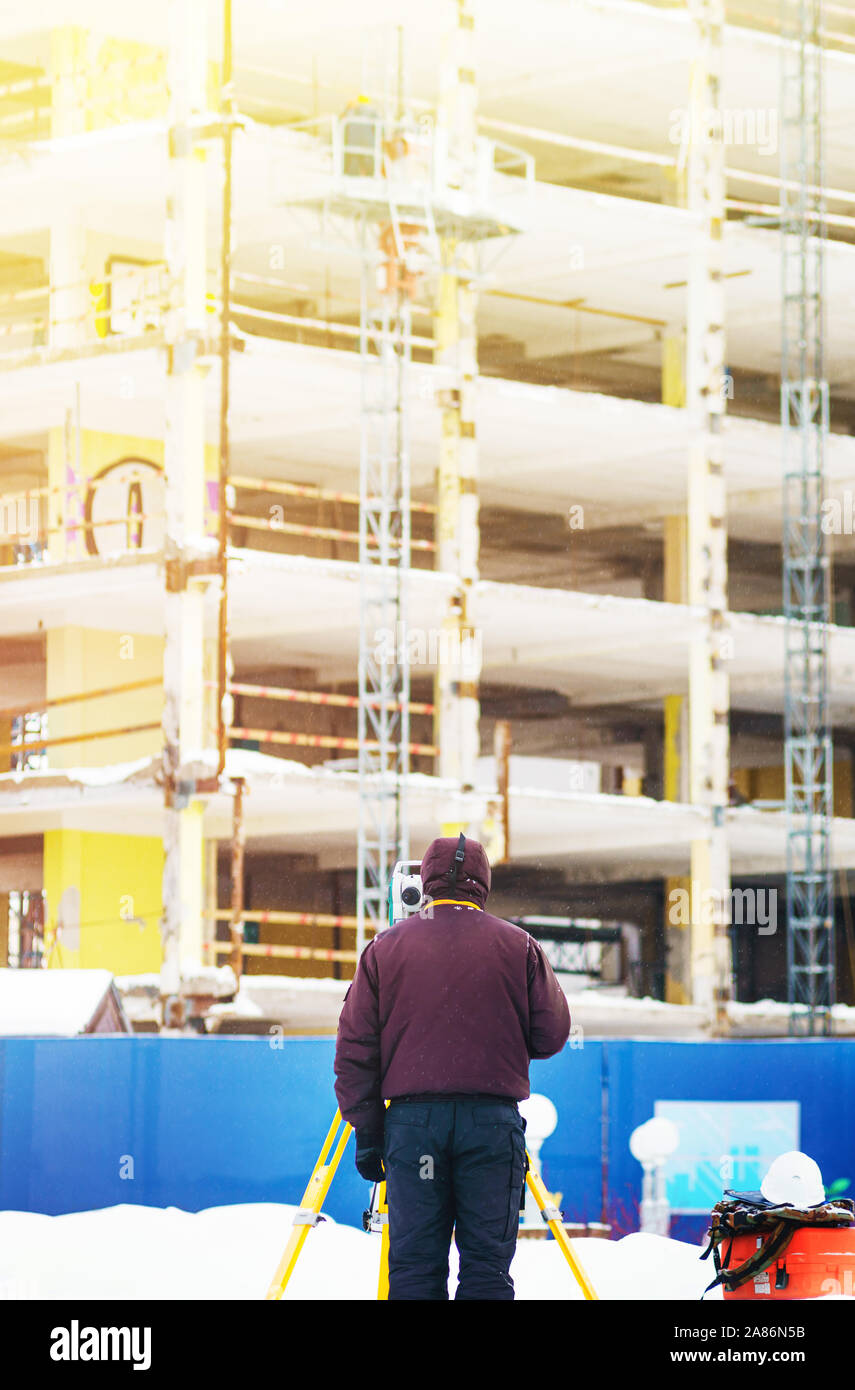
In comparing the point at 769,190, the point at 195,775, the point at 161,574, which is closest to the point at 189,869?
the point at 195,775

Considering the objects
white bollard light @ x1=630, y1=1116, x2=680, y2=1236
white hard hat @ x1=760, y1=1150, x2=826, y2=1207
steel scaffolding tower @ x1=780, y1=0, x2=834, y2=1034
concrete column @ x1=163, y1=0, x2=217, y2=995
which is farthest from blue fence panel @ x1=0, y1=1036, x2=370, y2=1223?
steel scaffolding tower @ x1=780, y1=0, x2=834, y2=1034

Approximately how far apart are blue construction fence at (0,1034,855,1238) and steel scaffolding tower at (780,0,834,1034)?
48.1ft

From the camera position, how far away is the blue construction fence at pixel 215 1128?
46.6 ft

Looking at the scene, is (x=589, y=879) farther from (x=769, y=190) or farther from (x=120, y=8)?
(x=120, y=8)

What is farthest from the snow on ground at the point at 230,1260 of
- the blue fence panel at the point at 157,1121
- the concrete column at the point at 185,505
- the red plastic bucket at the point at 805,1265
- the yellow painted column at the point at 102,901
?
the yellow painted column at the point at 102,901

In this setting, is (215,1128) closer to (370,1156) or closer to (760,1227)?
(760,1227)

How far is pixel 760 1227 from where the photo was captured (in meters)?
9.45

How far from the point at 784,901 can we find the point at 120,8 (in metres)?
22.5

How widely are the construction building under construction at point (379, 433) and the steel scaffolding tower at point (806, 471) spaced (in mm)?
142

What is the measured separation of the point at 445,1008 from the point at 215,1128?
697 cm

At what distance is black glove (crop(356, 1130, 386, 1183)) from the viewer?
25.5 ft

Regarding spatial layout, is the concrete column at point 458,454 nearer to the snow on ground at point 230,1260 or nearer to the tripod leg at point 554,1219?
the snow on ground at point 230,1260

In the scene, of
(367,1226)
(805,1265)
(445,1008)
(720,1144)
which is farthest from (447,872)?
(720,1144)
